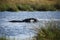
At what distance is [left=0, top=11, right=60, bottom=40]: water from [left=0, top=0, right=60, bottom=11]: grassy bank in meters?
0.05

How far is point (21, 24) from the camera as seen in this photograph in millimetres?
1648

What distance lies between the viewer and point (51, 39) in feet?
5.55

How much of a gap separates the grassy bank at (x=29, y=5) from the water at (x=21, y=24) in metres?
0.05

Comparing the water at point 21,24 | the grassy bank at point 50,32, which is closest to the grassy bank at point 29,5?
the water at point 21,24

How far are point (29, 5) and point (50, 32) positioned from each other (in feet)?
1.36

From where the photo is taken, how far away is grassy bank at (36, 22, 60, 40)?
1672 mm

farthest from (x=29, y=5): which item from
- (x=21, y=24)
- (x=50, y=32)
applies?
(x=50, y=32)

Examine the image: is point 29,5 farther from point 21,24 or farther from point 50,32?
point 50,32

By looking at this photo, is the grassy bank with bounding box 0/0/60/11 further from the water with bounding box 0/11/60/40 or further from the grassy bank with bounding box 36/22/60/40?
the grassy bank with bounding box 36/22/60/40

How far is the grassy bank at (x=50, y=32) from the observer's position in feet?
5.49

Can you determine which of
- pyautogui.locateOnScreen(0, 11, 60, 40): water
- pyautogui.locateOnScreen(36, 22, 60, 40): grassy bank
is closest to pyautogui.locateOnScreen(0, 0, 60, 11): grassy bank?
pyautogui.locateOnScreen(0, 11, 60, 40): water

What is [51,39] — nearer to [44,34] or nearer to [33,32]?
[44,34]

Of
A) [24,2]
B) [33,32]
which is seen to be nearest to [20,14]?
[24,2]

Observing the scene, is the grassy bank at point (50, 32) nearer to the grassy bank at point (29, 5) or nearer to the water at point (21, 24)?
the water at point (21, 24)
